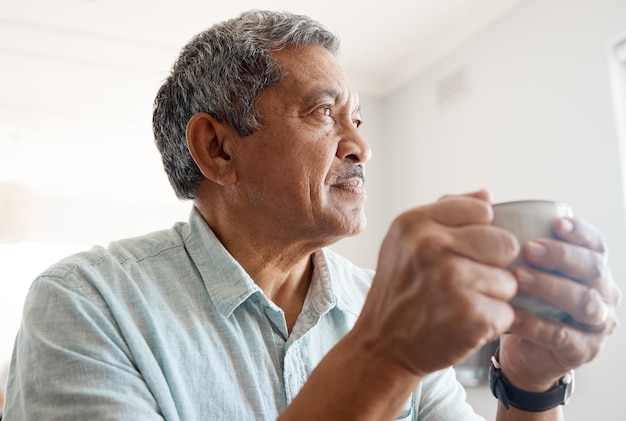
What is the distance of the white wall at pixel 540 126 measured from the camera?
2.72 meters

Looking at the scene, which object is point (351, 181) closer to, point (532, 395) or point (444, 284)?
point (532, 395)

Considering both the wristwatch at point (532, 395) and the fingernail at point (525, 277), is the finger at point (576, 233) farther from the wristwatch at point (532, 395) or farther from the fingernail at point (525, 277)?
the wristwatch at point (532, 395)

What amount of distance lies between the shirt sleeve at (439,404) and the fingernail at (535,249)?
25.9 inches

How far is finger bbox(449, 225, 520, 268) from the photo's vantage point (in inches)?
20.4

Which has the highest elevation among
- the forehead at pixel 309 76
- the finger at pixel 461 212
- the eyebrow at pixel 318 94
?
the forehead at pixel 309 76

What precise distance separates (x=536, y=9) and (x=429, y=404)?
9.00ft

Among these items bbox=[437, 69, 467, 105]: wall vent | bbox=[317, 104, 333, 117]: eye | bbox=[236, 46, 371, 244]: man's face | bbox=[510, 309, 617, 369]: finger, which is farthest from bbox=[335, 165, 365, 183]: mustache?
bbox=[437, 69, 467, 105]: wall vent

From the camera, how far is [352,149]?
122 centimetres

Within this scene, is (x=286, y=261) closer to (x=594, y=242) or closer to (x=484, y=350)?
(x=594, y=242)

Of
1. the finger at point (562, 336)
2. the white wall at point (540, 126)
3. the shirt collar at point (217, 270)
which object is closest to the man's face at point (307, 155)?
the shirt collar at point (217, 270)

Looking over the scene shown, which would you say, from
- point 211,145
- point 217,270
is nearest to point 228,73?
point 211,145

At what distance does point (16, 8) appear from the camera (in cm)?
367

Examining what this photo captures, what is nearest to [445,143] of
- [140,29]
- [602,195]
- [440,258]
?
[602,195]

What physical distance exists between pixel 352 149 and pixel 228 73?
314 millimetres
